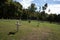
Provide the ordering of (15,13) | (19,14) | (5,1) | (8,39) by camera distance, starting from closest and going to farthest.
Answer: (8,39) → (5,1) → (15,13) → (19,14)

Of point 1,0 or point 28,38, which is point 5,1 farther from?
point 28,38

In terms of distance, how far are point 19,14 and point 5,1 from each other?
17.4 metres

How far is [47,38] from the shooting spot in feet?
76.8

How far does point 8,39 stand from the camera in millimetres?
20812

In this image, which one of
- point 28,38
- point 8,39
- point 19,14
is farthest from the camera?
point 19,14

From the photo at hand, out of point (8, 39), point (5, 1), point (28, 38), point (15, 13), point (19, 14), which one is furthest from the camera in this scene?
point (19, 14)

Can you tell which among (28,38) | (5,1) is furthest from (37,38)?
(5,1)

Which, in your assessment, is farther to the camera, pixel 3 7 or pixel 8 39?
pixel 3 7

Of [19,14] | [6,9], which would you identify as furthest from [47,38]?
[19,14]

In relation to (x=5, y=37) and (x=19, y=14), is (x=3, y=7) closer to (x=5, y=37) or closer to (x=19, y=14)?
(x=19, y=14)

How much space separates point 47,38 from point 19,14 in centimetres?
5939

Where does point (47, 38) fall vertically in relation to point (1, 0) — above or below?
below

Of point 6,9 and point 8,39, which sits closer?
point 8,39

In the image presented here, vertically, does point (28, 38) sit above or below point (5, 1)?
below
